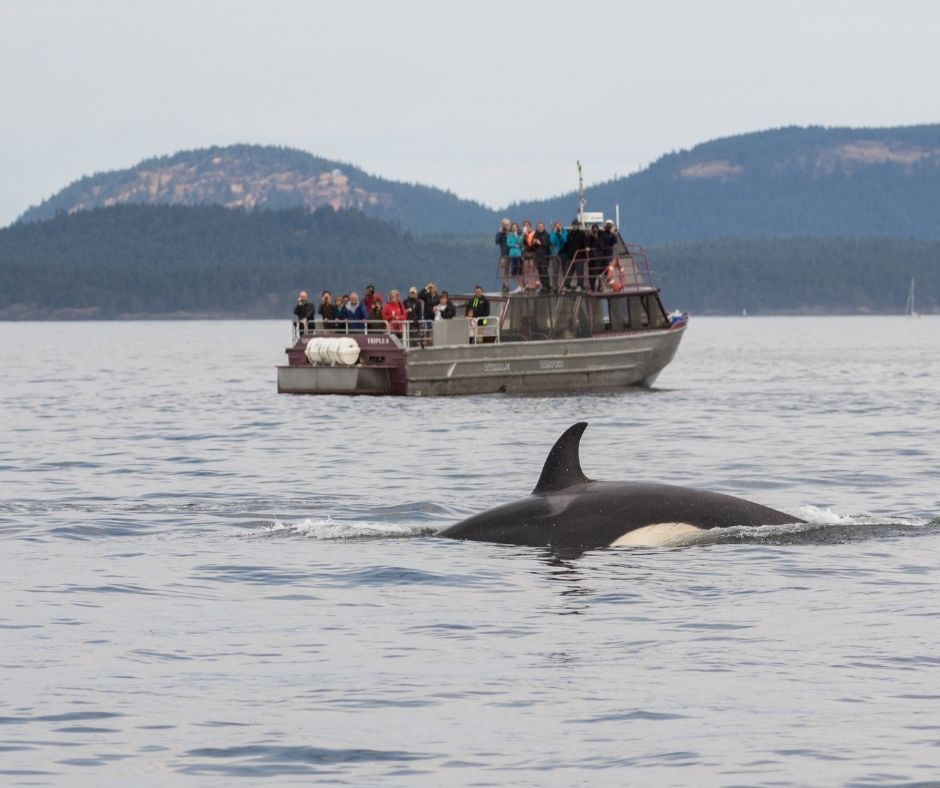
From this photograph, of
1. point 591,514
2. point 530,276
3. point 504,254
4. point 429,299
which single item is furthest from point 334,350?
point 591,514

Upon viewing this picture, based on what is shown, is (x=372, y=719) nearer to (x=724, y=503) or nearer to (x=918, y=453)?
(x=724, y=503)

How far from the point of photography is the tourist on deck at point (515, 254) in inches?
1608

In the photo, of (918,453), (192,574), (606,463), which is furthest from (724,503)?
(918,453)

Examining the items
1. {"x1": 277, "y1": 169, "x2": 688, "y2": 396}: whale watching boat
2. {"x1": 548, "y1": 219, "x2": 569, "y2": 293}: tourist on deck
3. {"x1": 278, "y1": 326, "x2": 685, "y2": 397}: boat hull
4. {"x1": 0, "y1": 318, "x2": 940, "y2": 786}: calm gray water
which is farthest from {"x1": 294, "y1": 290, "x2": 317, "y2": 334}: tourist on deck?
{"x1": 0, "y1": 318, "x2": 940, "y2": 786}: calm gray water

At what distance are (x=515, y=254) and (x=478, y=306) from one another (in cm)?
219

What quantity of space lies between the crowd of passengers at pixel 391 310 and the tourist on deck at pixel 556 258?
1.69 metres

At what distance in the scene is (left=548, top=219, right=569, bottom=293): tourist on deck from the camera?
132 ft

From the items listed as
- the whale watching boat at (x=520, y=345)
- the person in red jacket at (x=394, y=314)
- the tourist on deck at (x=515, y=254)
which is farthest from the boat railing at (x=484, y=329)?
the person in red jacket at (x=394, y=314)

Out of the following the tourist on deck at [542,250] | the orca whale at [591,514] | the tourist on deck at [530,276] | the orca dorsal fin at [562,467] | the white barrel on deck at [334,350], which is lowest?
Answer: the orca whale at [591,514]

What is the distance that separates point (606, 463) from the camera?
1001 inches

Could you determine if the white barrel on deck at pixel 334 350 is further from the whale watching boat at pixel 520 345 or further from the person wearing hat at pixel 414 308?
the person wearing hat at pixel 414 308

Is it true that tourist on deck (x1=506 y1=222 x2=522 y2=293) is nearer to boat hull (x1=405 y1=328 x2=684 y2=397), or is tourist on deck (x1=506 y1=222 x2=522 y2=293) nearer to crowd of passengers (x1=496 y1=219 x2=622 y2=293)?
crowd of passengers (x1=496 y1=219 x2=622 y2=293)

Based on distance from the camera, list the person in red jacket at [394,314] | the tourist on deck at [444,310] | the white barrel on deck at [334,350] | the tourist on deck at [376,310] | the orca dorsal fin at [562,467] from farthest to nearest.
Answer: the tourist on deck at [376,310], the white barrel on deck at [334,350], the person in red jacket at [394,314], the tourist on deck at [444,310], the orca dorsal fin at [562,467]

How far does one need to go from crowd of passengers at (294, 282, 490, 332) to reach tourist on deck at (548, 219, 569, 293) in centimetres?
→ 169
